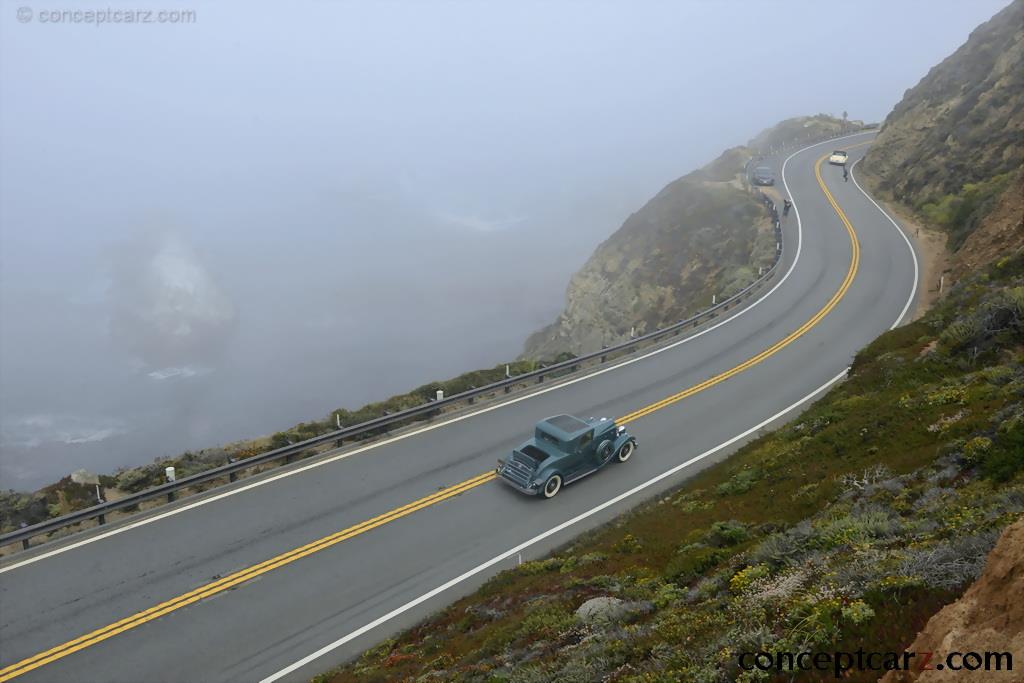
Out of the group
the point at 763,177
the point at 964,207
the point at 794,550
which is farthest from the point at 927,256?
the point at 794,550

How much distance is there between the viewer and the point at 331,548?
15.1 meters

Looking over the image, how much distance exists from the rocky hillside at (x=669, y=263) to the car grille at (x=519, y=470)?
991 inches

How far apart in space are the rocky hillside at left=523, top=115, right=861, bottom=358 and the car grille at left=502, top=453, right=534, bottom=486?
82.6 feet

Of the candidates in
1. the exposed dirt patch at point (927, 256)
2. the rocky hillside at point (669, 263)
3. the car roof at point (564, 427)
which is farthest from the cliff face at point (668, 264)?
the car roof at point (564, 427)

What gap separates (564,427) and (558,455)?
937 millimetres

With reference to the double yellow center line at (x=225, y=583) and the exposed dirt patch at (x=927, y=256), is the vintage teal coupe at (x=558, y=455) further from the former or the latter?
the exposed dirt patch at (x=927, y=256)

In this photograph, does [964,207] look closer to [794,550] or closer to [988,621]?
[794,550]

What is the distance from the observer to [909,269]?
3878 centimetres

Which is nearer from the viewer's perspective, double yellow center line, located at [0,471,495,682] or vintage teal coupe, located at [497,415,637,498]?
double yellow center line, located at [0,471,495,682]

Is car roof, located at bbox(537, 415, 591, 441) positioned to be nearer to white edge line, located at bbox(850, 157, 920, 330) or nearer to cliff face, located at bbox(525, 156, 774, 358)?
white edge line, located at bbox(850, 157, 920, 330)

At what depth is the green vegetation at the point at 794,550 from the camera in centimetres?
679

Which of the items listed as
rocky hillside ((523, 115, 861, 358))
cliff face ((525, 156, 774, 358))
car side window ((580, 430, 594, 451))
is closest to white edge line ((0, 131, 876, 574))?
car side window ((580, 430, 594, 451))

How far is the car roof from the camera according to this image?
17641 mm

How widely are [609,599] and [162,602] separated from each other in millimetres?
9574
